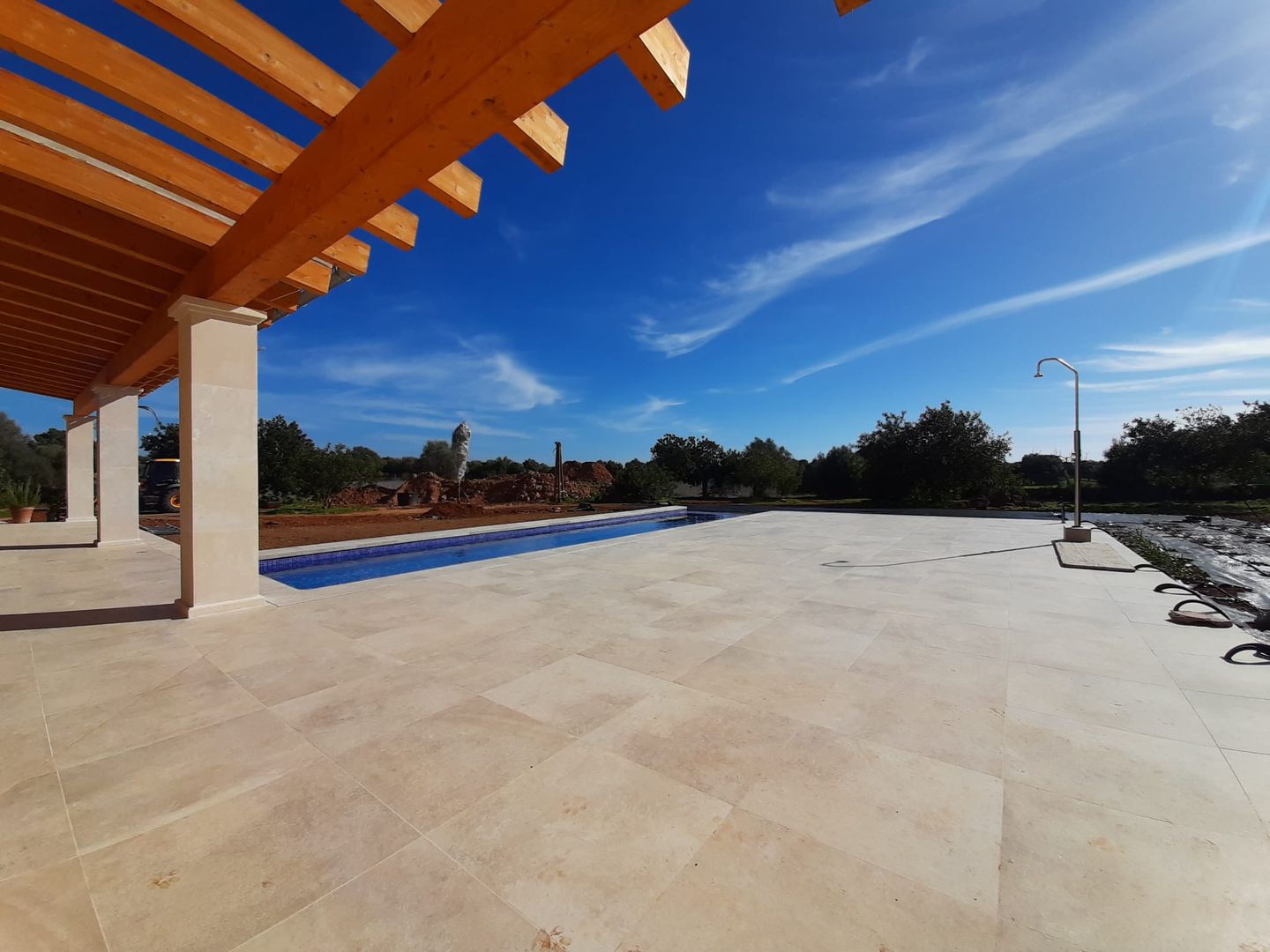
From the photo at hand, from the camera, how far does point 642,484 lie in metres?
21.9

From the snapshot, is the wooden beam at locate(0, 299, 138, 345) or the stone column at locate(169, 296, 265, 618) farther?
the wooden beam at locate(0, 299, 138, 345)

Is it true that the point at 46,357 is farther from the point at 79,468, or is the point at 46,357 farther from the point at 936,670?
the point at 936,670

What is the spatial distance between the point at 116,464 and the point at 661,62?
34.6 feet

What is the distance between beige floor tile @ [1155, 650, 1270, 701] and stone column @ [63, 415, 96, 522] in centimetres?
1558

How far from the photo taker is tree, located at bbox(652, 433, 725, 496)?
3012 centimetres

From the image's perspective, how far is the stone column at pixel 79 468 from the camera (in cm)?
1008

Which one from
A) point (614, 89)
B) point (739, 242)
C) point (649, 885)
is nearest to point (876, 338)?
point (739, 242)

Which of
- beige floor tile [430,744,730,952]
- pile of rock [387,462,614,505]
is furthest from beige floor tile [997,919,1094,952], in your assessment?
pile of rock [387,462,614,505]

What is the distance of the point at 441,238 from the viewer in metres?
11.4

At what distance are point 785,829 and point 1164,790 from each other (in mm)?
1587

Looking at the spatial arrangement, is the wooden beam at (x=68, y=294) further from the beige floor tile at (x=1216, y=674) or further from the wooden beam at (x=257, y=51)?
the beige floor tile at (x=1216, y=674)

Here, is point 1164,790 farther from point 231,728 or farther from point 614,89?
point 614,89

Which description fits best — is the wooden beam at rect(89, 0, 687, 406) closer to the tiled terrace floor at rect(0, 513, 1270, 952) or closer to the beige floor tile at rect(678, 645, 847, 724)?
the tiled terrace floor at rect(0, 513, 1270, 952)

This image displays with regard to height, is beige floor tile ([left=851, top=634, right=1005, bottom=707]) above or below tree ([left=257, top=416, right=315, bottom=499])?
below
